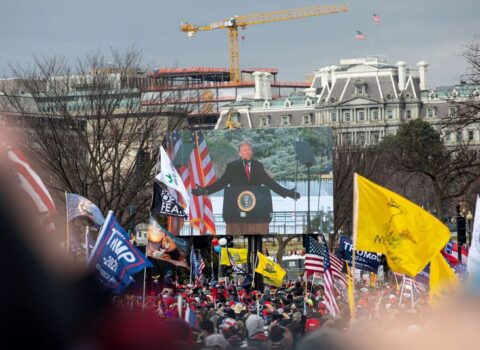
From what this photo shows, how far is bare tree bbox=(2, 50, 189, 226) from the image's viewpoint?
4691 centimetres

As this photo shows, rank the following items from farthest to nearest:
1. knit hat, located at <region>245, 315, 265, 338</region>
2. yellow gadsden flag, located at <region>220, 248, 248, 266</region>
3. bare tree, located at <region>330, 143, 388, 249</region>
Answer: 1. bare tree, located at <region>330, 143, 388, 249</region>
2. yellow gadsden flag, located at <region>220, 248, 248, 266</region>
3. knit hat, located at <region>245, 315, 265, 338</region>

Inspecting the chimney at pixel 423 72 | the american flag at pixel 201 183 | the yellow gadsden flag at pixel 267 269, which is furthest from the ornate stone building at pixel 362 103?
the yellow gadsden flag at pixel 267 269

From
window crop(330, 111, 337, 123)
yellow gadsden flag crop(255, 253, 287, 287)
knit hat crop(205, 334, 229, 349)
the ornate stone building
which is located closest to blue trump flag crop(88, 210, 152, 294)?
knit hat crop(205, 334, 229, 349)

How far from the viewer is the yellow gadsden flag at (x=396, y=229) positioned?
13.3m

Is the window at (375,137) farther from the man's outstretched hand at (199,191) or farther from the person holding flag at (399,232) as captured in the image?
the person holding flag at (399,232)

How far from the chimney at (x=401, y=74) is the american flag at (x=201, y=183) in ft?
425

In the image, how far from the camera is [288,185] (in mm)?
40531

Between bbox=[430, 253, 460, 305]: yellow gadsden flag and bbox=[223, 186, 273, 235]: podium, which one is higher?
bbox=[430, 253, 460, 305]: yellow gadsden flag

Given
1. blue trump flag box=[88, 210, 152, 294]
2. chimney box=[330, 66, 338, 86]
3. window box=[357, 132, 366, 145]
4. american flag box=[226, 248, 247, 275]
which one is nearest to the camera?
blue trump flag box=[88, 210, 152, 294]

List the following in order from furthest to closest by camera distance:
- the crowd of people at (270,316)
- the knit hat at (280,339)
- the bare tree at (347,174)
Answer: the bare tree at (347,174)
the knit hat at (280,339)
the crowd of people at (270,316)

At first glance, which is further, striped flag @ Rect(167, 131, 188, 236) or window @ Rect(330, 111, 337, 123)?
window @ Rect(330, 111, 337, 123)

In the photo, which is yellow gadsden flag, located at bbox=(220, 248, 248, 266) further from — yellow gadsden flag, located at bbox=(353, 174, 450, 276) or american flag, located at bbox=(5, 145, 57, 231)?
american flag, located at bbox=(5, 145, 57, 231)

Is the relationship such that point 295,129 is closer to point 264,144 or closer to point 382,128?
point 264,144

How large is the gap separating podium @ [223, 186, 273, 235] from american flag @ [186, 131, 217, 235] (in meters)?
0.59
